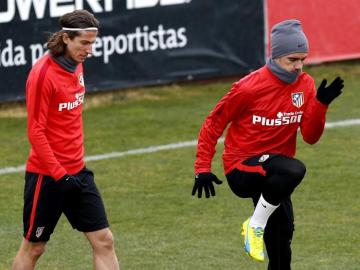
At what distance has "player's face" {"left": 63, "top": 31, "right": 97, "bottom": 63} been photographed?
27.8 feet

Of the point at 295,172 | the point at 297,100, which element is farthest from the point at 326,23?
the point at 295,172

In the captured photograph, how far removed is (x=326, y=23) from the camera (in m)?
18.5

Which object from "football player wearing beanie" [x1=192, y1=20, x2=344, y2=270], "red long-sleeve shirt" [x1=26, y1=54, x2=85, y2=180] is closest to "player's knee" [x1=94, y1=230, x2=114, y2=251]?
"red long-sleeve shirt" [x1=26, y1=54, x2=85, y2=180]

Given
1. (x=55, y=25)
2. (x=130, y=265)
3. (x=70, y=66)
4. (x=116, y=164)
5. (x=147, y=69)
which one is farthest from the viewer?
(x=147, y=69)

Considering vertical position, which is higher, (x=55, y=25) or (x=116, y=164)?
(x=55, y=25)

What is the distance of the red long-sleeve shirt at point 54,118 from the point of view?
328 inches

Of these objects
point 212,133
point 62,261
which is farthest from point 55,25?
point 212,133

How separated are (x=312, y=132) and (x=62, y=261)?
8.69ft

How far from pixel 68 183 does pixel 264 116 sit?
139 centimetres

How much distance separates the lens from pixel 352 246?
10766mm

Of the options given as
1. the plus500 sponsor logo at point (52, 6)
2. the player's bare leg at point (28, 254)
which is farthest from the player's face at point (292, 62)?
the plus500 sponsor logo at point (52, 6)

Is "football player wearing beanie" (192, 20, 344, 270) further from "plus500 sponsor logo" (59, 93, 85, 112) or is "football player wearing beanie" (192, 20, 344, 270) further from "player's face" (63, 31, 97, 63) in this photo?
"player's face" (63, 31, 97, 63)

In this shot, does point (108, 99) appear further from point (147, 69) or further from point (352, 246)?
point (352, 246)

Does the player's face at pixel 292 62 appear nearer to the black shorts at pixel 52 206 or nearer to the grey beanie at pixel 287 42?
the grey beanie at pixel 287 42
